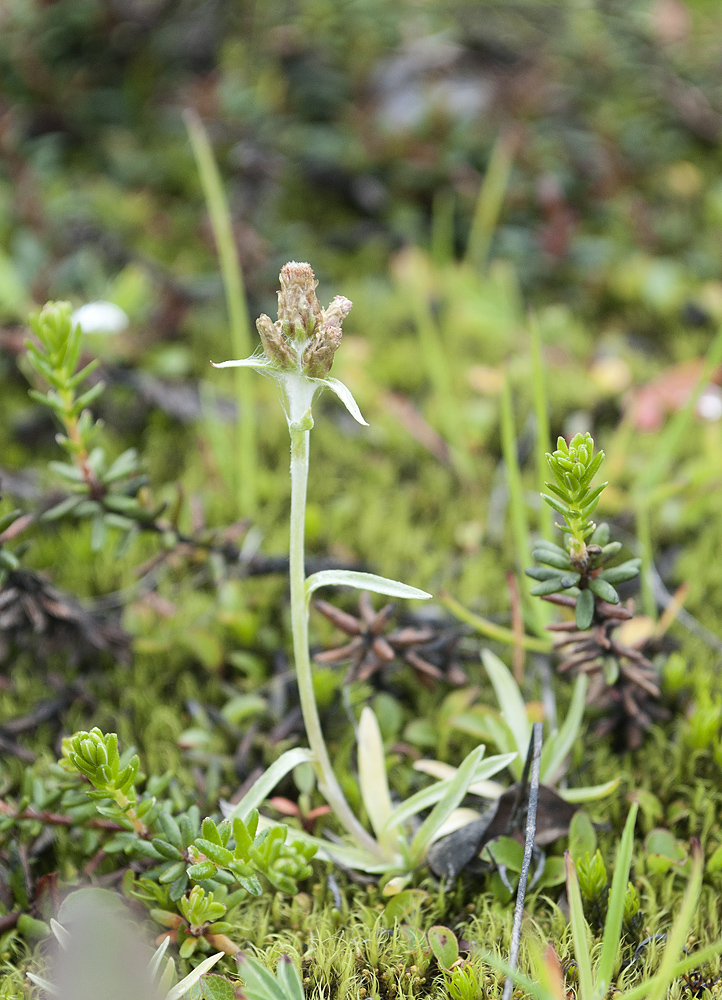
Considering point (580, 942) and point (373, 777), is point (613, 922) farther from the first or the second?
point (373, 777)

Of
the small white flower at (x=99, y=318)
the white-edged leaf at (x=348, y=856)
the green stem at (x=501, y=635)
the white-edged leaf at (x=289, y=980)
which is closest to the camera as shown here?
the white-edged leaf at (x=289, y=980)

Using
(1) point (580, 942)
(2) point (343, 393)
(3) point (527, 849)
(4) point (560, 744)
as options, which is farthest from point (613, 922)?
(2) point (343, 393)

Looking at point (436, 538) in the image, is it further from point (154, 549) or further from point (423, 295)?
point (423, 295)

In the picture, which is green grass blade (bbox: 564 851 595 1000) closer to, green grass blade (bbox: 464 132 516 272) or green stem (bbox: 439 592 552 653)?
green stem (bbox: 439 592 552 653)

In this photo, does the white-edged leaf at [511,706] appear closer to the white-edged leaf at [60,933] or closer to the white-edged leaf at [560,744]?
the white-edged leaf at [560,744]

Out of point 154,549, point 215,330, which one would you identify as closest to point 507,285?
point 215,330

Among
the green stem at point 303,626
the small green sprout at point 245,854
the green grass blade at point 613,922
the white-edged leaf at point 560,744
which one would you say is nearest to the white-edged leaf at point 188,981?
the small green sprout at point 245,854

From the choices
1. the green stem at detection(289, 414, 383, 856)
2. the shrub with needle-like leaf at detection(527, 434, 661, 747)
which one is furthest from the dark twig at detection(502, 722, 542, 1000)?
the green stem at detection(289, 414, 383, 856)
